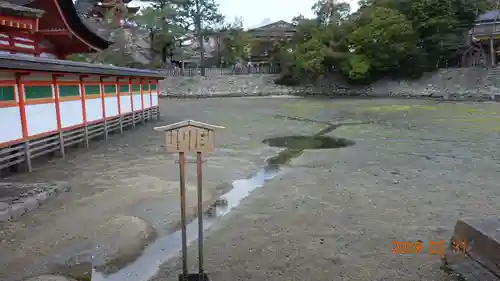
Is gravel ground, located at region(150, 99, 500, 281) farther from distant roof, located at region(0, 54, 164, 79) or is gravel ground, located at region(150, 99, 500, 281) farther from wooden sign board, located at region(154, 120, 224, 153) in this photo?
distant roof, located at region(0, 54, 164, 79)

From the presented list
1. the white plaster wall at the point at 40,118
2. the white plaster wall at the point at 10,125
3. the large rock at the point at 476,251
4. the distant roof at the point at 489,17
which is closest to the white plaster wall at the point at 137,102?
the white plaster wall at the point at 40,118

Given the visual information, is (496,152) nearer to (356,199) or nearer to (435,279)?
(356,199)

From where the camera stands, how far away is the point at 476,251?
3932 millimetres

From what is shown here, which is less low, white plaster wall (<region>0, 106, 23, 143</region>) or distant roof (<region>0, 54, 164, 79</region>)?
distant roof (<region>0, 54, 164, 79</region>)

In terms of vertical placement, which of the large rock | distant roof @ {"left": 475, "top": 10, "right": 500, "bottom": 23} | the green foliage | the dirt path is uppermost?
distant roof @ {"left": 475, "top": 10, "right": 500, "bottom": 23}

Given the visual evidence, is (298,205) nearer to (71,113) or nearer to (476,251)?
(476,251)

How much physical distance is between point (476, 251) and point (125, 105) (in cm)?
1400

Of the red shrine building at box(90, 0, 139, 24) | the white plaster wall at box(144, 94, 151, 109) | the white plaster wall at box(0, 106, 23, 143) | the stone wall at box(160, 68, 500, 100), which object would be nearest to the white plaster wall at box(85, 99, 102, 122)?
the white plaster wall at box(0, 106, 23, 143)

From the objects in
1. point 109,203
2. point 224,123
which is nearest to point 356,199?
point 109,203

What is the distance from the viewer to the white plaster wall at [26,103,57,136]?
29.1ft

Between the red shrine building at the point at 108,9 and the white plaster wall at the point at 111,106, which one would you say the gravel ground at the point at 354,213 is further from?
the red shrine building at the point at 108,9

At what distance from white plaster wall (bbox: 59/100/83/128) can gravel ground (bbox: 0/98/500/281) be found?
3.02 ft

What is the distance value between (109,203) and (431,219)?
4.90 m
